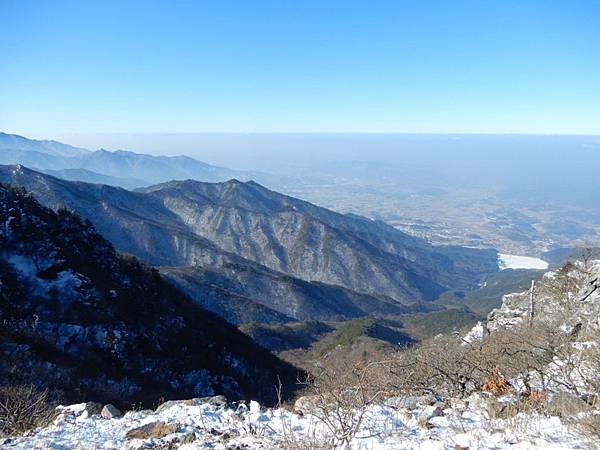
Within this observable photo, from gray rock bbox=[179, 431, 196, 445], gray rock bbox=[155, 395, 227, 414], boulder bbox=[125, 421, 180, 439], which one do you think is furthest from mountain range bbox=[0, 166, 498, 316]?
gray rock bbox=[179, 431, 196, 445]

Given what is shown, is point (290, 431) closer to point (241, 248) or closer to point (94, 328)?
point (94, 328)

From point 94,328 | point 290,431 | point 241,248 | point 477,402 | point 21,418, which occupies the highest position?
point 290,431

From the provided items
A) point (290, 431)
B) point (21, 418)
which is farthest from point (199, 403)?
point (290, 431)

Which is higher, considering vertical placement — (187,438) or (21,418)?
(187,438)

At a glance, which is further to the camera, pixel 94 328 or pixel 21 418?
pixel 94 328

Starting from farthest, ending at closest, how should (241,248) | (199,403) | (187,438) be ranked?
(241,248) < (199,403) < (187,438)

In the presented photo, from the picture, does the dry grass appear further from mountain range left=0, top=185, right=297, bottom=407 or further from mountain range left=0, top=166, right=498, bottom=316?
mountain range left=0, top=166, right=498, bottom=316
